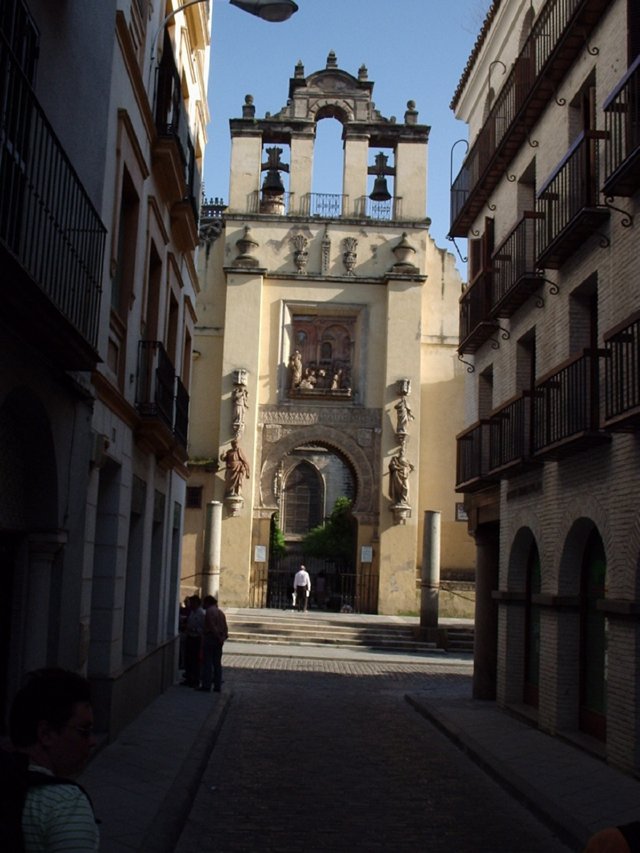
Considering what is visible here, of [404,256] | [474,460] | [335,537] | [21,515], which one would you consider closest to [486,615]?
[474,460]

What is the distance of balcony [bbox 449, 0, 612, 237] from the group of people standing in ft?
26.4

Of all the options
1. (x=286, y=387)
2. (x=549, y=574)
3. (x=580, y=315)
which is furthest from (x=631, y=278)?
(x=286, y=387)

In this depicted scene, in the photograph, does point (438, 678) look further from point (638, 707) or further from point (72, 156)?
point (72, 156)

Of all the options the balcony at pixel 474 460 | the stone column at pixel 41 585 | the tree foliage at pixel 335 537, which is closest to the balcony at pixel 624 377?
the stone column at pixel 41 585

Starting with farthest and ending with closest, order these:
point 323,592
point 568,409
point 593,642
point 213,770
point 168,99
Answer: point 323,592 < point 168,99 < point 593,642 < point 568,409 < point 213,770

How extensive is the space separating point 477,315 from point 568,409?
18.6 feet

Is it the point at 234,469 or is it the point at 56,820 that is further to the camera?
the point at 234,469

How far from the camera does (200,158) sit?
68.1 feet

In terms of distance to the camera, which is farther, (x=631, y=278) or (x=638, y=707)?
(x=631, y=278)

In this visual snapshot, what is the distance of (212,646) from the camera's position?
17375 mm

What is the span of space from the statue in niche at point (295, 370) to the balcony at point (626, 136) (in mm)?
21485

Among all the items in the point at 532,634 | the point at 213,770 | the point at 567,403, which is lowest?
the point at 213,770

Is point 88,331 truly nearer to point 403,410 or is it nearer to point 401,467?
point 401,467

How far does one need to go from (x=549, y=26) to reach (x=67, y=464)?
958cm
